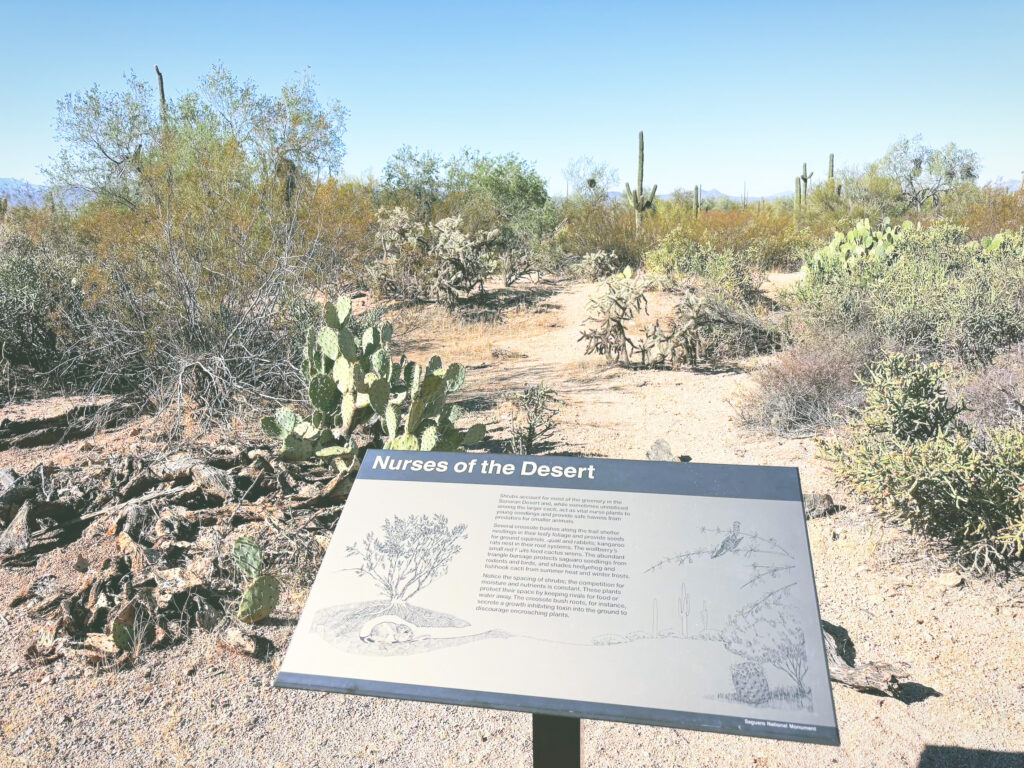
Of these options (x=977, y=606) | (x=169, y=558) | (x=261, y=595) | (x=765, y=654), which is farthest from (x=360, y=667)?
(x=977, y=606)

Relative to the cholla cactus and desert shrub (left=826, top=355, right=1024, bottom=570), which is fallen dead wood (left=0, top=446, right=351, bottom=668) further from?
the cholla cactus

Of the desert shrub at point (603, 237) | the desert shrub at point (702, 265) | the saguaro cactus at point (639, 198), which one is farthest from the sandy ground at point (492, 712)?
the saguaro cactus at point (639, 198)

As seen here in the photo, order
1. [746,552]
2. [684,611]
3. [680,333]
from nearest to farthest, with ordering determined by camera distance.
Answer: [684,611] < [746,552] < [680,333]

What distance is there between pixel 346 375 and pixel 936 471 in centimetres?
326

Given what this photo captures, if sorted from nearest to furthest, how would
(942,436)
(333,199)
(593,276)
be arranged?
1. (942,436)
2. (333,199)
3. (593,276)

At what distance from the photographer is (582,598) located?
218cm

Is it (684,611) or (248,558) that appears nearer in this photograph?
(684,611)

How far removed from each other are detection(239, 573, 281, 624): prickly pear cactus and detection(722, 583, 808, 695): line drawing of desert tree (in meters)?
2.30

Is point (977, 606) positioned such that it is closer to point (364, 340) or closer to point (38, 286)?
point (364, 340)

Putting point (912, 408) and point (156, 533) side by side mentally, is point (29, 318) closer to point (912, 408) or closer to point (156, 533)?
point (156, 533)

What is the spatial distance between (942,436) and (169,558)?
3901 millimetres

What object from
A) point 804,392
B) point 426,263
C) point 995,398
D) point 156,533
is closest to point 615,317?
point 804,392

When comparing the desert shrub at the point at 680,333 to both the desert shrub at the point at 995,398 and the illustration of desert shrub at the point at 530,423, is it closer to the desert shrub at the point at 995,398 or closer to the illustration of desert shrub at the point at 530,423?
the illustration of desert shrub at the point at 530,423

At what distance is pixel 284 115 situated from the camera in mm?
15320
